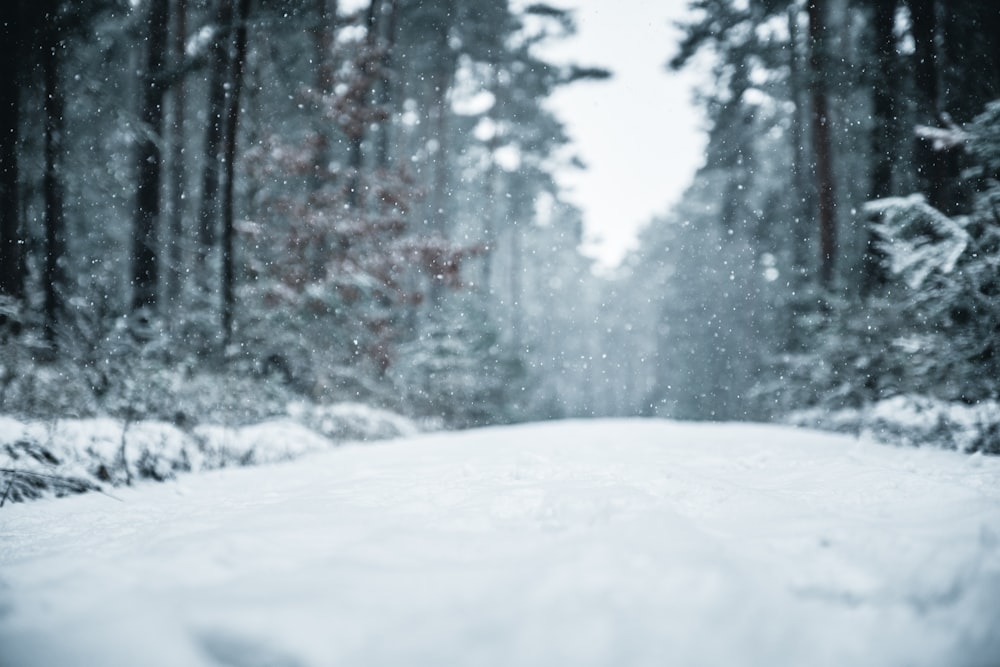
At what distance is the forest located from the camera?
5.25 metres

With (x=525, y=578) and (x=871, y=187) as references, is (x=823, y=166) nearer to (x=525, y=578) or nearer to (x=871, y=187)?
(x=871, y=187)

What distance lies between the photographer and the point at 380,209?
1092 centimetres

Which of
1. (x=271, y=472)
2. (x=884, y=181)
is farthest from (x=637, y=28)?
(x=271, y=472)

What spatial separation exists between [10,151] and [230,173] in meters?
2.55

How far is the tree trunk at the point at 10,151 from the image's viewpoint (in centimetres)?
619

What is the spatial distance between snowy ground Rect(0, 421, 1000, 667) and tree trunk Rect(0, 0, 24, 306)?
18.7 ft

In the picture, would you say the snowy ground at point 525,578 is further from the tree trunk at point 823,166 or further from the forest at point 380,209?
the tree trunk at point 823,166

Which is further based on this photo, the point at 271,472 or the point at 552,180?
the point at 552,180

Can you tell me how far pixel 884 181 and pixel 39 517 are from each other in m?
10.4

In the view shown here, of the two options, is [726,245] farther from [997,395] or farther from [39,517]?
[39,517]

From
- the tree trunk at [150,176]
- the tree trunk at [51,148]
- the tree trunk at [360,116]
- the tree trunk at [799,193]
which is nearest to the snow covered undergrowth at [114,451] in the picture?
the tree trunk at [51,148]

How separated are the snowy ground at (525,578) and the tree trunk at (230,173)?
516 centimetres

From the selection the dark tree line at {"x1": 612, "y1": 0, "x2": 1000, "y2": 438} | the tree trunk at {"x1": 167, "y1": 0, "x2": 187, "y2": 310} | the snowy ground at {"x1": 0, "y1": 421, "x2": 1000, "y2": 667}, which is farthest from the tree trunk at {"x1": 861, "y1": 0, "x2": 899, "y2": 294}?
the tree trunk at {"x1": 167, "y1": 0, "x2": 187, "y2": 310}

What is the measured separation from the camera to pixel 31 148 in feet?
25.1
